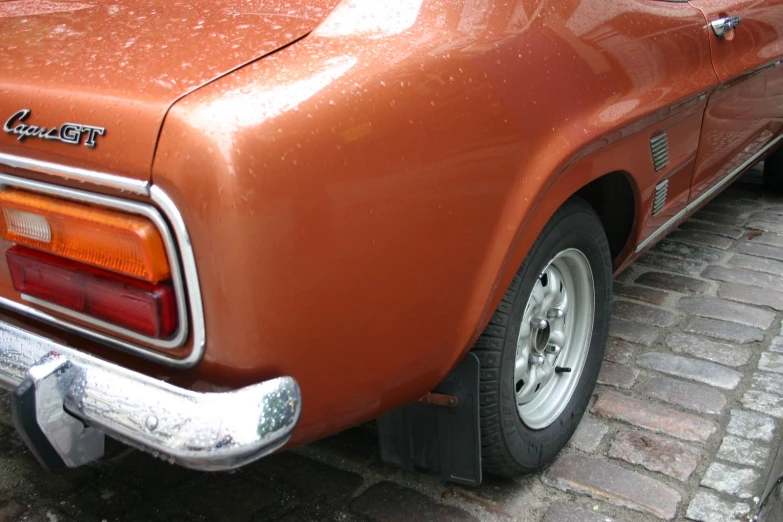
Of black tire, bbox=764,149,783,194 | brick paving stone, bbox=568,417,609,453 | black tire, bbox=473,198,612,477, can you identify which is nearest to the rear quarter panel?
black tire, bbox=473,198,612,477

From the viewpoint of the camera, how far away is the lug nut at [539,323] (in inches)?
86.0

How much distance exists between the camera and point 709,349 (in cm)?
293

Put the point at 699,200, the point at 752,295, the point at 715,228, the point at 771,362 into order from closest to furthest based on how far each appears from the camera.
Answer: the point at 771,362, the point at 699,200, the point at 752,295, the point at 715,228

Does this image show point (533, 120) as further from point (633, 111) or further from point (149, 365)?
point (149, 365)

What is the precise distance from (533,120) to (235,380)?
900 millimetres

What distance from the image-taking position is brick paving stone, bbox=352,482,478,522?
2.11 m

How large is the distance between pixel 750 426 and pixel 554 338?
2.46 feet

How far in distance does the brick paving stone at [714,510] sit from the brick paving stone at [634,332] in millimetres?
914

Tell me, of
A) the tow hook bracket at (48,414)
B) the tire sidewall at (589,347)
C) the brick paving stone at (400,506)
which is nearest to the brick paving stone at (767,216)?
the tire sidewall at (589,347)

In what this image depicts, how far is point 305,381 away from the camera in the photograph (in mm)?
1475

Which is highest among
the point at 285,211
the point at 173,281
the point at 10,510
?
the point at 285,211

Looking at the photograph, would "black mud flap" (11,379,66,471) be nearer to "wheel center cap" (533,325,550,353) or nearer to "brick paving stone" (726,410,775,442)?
"wheel center cap" (533,325,550,353)

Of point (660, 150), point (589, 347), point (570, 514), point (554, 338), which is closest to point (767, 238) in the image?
point (660, 150)

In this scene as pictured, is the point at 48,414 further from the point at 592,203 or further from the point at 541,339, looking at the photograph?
the point at 592,203
